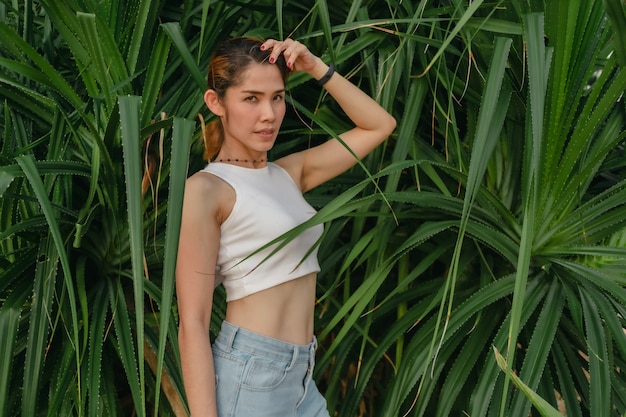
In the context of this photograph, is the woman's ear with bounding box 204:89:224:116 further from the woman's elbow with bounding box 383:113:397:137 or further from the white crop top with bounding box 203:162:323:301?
the woman's elbow with bounding box 383:113:397:137

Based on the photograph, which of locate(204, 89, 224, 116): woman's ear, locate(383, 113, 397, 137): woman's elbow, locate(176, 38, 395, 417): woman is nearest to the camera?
locate(176, 38, 395, 417): woman

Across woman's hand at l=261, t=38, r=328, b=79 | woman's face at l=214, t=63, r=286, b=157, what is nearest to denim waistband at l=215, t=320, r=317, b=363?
woman's face at l=214, t=63, r=286, b=157

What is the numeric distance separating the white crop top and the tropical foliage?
67 millimetres

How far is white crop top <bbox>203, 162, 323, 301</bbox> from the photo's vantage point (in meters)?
1.15

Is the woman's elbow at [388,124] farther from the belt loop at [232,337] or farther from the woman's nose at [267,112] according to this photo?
the belt loop at [232,337]

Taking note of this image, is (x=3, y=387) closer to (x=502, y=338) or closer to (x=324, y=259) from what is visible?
(x=324, y=259)

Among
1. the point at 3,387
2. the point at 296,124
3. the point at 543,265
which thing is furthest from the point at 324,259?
the point at 3,387

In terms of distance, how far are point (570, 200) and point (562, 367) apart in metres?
0.28

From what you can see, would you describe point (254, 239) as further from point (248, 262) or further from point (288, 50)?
point (288, 50)

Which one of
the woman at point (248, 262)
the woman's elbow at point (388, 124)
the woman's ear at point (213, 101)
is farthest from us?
the woman's elbow at point (388, 124)

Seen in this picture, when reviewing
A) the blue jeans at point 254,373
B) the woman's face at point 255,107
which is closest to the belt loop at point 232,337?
the blue jeans at point 254,373

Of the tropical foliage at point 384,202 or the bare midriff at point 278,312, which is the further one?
the tropical foliage at point 384,202

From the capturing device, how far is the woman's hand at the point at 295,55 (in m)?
1.18

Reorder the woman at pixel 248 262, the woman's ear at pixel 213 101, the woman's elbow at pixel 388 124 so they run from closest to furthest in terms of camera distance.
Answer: the woman at pixel 248 262 < the woman's ear at pixel 213 101 < the woman's elbow at pixel 388 124
